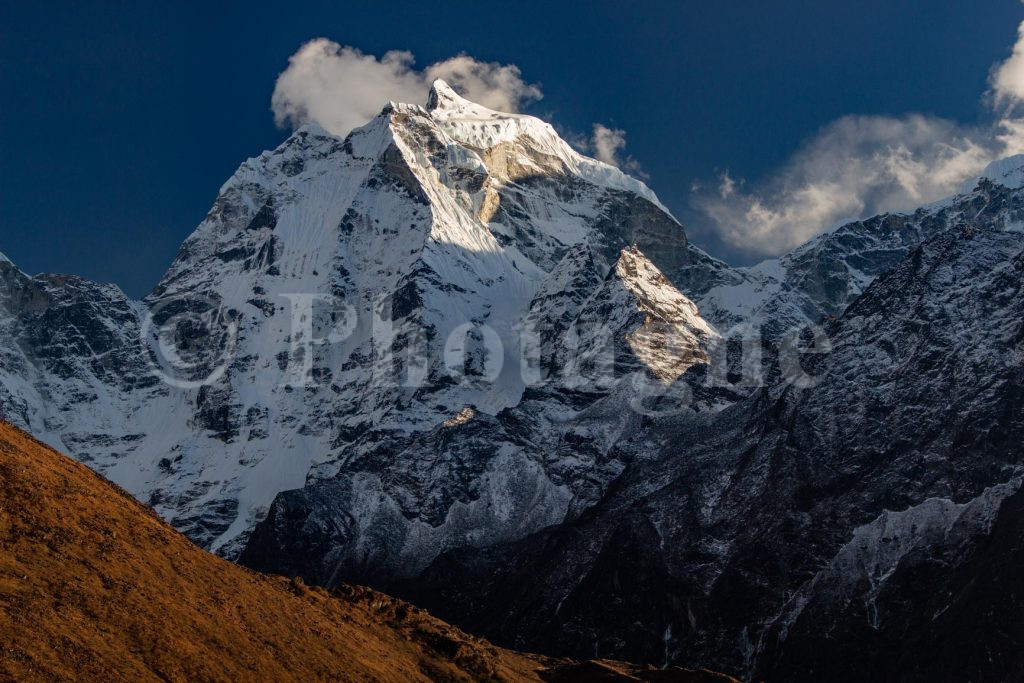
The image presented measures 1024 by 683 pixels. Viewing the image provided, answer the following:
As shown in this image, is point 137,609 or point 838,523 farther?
point 838,523

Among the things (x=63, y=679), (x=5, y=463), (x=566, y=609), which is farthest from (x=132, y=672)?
(x=566, y=609)

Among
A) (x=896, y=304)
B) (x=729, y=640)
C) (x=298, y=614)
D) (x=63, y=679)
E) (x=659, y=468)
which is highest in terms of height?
(x=896, y=304)

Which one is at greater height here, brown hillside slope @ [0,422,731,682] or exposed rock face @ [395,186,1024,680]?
exposed rock face @ [395,186,1024,680]

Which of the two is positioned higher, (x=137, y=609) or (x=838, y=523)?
(x=838, y=523)

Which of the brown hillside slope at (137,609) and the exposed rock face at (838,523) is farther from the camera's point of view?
the exposed rock face at (838,523)

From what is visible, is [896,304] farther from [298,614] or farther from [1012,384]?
[298,614]

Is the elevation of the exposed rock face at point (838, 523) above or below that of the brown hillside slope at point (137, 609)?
above

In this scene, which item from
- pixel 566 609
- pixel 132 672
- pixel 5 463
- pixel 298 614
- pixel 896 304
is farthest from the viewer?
pixel 896 304

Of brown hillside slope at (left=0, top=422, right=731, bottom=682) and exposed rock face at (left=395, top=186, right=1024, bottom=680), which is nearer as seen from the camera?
brown hillside slope at (left=0, top=422, right=731, bottom=682)
